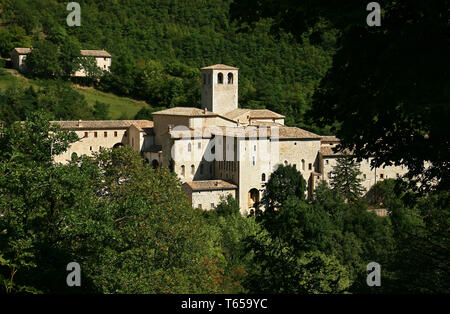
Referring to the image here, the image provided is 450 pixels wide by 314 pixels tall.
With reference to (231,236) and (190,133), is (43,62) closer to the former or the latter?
(190,133)

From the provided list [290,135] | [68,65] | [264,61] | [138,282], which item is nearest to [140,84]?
[68,65]

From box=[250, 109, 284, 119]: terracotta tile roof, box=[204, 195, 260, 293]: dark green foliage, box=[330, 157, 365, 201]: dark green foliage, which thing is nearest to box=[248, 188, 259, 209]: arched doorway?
box=[204, 195, 260, 293]: dark green foliage

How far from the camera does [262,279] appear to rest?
27.4ft

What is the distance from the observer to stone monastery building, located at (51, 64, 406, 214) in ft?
126

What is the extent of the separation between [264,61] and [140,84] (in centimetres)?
1449

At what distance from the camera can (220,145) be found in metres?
39.9

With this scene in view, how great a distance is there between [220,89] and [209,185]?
10.1 meters

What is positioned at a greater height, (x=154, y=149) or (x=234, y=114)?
(x=234, y=114)

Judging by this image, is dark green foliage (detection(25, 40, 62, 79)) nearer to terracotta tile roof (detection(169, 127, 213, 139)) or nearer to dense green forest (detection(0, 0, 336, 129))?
dense green forest (detection(0, 0, 336, 129))

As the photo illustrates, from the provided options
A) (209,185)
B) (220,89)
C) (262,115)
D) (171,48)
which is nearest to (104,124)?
(220,89)

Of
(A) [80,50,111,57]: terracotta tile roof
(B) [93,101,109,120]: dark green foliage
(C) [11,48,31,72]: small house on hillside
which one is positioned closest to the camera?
(B) [93,101,109,120]: dark green foliage

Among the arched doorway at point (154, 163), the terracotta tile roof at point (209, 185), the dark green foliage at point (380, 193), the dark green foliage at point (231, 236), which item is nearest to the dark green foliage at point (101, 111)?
the arched doorway at point (154, 163)

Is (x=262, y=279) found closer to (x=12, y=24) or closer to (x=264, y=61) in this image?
(x=264, y=61)

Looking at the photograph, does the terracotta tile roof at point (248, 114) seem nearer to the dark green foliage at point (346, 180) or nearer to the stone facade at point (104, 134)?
the stone facade at point (104, 134)
